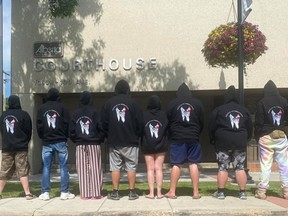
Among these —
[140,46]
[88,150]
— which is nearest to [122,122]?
[88,150]

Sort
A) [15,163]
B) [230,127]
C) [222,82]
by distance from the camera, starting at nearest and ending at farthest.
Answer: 1. [230,127]
2. [15,163]
3. [222,82]

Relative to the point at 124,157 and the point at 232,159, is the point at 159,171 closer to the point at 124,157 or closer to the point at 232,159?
the point at 124,157

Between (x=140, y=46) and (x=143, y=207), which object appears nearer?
(x=143, y=207)

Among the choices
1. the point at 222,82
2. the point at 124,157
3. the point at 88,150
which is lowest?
the point at 124,157

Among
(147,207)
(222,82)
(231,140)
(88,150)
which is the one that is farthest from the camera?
(222,82)

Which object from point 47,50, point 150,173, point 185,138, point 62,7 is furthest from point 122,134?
point 47,50

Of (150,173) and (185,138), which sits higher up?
(185,138)

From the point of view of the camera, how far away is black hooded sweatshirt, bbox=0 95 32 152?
726cm

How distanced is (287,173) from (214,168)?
638 cm

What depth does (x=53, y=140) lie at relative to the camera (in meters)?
7.25

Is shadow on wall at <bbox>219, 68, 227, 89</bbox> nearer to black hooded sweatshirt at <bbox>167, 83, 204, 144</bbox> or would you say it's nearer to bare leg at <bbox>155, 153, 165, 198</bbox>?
black hooded sweatshirt at <bbox>167, 83, 204, 144</bbox>

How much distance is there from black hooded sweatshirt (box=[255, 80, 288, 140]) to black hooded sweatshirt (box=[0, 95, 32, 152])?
434 centimetres

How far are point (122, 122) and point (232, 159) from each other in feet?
6.82

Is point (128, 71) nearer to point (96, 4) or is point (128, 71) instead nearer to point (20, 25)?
point (96, 4)
